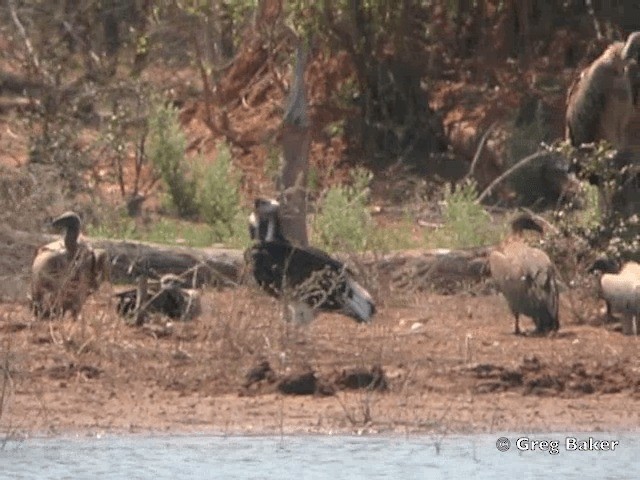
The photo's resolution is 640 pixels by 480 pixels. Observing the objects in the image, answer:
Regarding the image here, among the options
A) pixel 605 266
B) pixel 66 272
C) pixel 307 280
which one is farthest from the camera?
pixel 605 266

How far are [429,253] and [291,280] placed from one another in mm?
1907

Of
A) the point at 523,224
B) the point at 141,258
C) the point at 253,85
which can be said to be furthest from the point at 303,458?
the point at 253,85

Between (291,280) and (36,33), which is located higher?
(36,33)

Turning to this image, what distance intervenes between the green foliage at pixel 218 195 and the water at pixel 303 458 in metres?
6.33

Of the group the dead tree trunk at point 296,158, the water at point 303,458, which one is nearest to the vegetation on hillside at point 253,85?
the dead tree trunk at point 296,158

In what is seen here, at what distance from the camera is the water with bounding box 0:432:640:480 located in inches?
295

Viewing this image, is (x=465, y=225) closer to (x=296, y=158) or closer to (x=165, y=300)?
(x=296, y=158)

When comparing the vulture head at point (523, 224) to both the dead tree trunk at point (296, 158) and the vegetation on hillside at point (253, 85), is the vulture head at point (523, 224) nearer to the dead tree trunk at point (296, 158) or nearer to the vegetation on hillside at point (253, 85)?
the dead tree trunk at point (296, 158)

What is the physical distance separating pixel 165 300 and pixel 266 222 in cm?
103

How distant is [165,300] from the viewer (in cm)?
1051

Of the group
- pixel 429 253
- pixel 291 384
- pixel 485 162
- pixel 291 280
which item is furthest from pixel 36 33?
pixel 291 384

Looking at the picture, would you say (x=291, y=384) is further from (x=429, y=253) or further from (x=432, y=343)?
(x=429, y=253)

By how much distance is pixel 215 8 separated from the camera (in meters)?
15.5

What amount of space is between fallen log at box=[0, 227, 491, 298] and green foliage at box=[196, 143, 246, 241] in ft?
7.60
